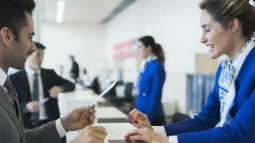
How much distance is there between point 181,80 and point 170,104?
43cm

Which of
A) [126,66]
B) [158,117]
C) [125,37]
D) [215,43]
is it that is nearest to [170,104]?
[158,117]

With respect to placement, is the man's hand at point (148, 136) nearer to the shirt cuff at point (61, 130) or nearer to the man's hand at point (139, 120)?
the man's hand at point (139, 120)

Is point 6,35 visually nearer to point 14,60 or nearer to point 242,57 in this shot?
point 14,60

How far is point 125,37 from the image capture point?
781 centimetres

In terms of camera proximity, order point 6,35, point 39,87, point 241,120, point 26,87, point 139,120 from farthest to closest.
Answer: point 39,87, point 26,87, point 139,120, point 6,35, point 241,120

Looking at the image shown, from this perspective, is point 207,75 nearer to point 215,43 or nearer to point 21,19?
point 215,43

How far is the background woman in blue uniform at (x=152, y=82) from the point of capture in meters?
2.45

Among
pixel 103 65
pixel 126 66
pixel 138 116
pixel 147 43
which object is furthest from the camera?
pixel 103 65

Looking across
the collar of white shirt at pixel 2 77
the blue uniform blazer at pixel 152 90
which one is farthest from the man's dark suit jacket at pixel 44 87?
the collar of white shirt at pixel 2 77

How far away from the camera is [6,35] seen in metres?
0.89

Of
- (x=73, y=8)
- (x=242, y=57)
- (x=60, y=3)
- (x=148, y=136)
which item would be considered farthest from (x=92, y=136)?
(x=73, y=8)

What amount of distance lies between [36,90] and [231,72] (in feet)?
5.75

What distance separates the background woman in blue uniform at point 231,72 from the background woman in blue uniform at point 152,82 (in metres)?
1.38

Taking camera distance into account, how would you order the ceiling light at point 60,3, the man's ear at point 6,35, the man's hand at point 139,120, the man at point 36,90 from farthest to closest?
the man at point 36,90 → the ceiling light at point 60,3 → the man's hand at point 139,120 → the man's ear at point 6,35
